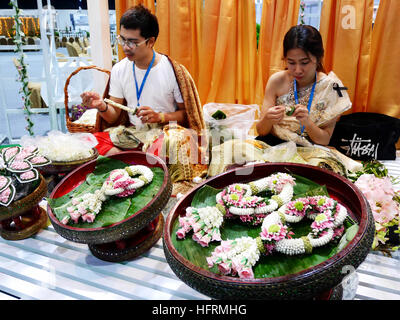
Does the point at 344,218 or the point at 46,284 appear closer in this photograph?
the point at 344,218

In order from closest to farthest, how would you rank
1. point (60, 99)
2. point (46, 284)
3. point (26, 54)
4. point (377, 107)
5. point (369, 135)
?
point (46, 284) → point (369, 135) → point (377, 107) → point (26, 54) → point (60, 99)

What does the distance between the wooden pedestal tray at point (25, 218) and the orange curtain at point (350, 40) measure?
7.62 ft

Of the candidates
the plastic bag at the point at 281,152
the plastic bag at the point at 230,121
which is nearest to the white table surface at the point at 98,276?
the plastic bag at the point at 281,152

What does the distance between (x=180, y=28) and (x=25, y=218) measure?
2.15 metres

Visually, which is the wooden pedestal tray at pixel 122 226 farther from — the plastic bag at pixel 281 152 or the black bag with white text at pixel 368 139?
the black bag with white text at pixel 368 139

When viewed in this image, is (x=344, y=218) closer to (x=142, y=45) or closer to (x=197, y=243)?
(x=197, y=243)

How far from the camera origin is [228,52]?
2990 millimetres

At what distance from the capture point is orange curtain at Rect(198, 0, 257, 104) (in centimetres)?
288

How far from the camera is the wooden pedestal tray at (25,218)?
1.39 m

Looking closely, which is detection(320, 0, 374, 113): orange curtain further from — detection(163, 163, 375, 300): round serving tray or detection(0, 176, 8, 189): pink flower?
detection(0, 176, 8, 189): pink flower

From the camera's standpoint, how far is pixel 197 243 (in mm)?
966

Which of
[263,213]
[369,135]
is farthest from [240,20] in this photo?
[263,213]

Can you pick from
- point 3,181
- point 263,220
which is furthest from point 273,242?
point 3,181

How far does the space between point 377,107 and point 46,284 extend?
2659mm
